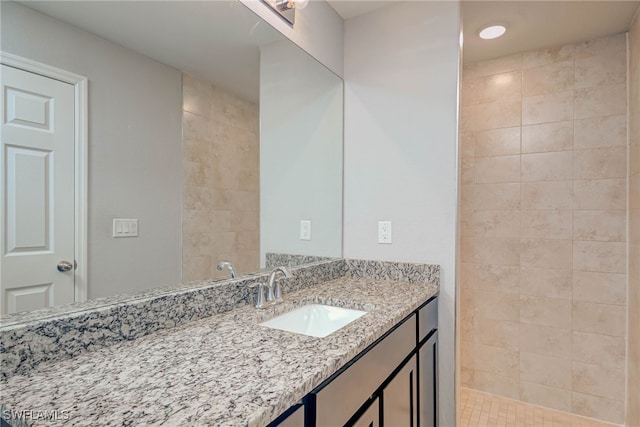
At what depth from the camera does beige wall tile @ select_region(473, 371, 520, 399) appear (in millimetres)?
2336

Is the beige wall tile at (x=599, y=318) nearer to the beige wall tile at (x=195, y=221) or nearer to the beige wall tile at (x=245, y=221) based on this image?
the beige wall tile at (x=245, y=221)

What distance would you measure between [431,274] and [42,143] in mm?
1555

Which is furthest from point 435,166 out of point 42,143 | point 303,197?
point 42,143

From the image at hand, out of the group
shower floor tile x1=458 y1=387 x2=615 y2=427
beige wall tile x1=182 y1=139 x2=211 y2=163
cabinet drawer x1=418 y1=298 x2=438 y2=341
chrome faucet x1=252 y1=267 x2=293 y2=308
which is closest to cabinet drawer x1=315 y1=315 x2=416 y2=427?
cabinet drawer x1=418 y1=298 x2=438 y2=341

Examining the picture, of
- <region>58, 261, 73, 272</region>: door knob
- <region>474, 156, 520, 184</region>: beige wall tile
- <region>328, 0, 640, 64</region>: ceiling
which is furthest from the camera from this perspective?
<region>474, 156, 520, 184</region>: beige wall tile

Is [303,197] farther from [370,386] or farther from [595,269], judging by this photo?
[595,269]

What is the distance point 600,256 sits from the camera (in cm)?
208

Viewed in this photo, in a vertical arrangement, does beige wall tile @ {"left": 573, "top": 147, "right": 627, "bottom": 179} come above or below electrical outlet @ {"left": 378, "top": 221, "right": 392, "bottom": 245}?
above

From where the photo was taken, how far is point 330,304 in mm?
1436

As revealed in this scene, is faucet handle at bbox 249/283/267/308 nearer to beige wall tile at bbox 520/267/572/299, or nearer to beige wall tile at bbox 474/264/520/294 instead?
beige wall tile at bbox 474/264/520/294

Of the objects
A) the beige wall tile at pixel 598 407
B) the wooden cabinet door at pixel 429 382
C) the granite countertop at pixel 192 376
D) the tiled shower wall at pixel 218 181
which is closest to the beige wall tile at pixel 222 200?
the tiled shower wall at pixel 218 181

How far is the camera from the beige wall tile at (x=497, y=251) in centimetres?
233

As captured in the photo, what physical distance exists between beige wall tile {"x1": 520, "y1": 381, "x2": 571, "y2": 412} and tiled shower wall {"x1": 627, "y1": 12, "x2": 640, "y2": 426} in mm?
301

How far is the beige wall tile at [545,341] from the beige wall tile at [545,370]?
0.03 m
